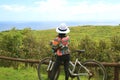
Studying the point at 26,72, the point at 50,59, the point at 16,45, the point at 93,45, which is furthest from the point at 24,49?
the point at 50,59

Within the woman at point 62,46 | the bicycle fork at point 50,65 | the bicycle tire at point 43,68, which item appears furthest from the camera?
the bicycle tire at point 43,68

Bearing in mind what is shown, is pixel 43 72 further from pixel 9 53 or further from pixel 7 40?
pixel 7 40

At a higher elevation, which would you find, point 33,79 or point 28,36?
point 33,79

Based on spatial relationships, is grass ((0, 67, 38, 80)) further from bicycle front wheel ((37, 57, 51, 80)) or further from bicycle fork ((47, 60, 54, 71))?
bicycle fork ((47, 60, 54, 71))

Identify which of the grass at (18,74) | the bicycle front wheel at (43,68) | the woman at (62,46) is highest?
the woman at (62,46)

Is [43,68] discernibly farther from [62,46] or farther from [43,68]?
[62,46]

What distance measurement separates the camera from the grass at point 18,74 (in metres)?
12.6

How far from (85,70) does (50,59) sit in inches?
52.0

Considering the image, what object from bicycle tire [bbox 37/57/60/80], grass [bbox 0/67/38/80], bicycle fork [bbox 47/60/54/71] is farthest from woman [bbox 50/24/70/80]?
grass [bbox 0/67/38/80]

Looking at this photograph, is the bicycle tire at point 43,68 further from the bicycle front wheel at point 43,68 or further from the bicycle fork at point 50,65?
the bicycle fork at point 50,65

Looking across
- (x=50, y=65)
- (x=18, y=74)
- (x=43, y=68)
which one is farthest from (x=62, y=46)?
(x=18, y=74)

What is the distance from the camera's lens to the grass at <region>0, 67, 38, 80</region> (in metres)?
12.6

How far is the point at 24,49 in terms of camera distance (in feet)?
144

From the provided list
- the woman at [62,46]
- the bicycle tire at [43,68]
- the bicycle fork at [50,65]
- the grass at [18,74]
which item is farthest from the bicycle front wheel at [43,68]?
the grass at [18,74]
